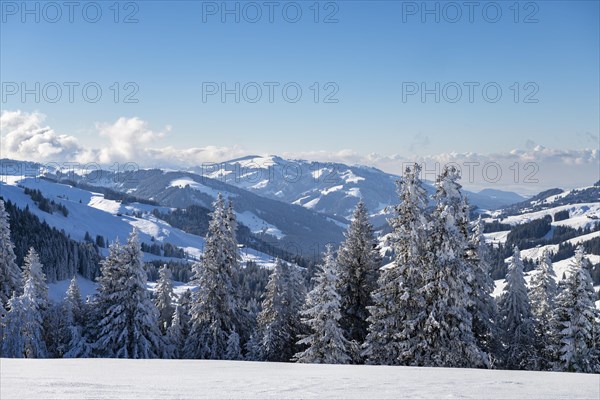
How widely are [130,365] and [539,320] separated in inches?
1467

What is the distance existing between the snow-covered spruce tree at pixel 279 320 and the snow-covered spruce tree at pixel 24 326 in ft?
55.4

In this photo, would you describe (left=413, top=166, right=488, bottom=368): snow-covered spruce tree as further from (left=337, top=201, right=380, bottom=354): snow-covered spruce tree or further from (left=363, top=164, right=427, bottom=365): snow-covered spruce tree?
(left=337, top=201, right=380, bottom=354): snow-covered spruce tree

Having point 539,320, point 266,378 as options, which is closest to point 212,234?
point 266,378

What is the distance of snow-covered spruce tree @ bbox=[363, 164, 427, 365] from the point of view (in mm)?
25312

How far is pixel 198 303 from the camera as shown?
Result: 34.2 m

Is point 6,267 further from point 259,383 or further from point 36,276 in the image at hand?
point 259,383

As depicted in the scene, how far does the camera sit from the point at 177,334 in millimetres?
38344

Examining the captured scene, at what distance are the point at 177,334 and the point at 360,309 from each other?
17.0m

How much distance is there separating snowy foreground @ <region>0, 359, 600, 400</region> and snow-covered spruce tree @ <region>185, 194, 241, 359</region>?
68.0ft

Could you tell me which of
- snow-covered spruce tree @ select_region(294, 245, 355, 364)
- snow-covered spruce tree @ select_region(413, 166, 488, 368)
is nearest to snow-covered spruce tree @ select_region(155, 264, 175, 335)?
snow-covered spruce tree @ select_region(294, 245, 355, 364)

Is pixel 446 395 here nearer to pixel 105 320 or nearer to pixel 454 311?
pixel 454 311

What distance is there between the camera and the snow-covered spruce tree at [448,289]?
24.0 metres

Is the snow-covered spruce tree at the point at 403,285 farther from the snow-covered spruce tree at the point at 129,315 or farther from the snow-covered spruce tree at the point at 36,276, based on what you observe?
the snow-covered spruce tree at the point at 36,276

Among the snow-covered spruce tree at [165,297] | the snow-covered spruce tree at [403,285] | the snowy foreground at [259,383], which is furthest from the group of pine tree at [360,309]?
the snowy foreground at [259,383]
